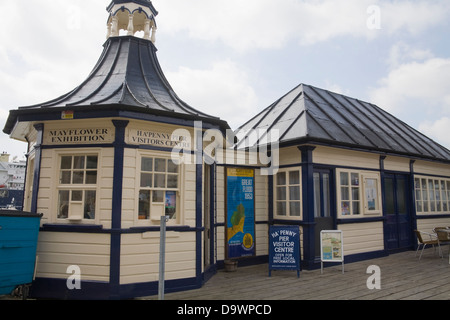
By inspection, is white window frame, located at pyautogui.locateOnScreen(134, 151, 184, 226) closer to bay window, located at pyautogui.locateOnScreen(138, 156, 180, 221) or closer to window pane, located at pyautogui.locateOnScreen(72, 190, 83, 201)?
bay window, located at pyautogui.locateOnScreen(138, 156, 180, 221)

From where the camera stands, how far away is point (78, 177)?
6191mm

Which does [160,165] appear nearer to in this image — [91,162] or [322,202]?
[91,162]

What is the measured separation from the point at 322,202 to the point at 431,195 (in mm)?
6300

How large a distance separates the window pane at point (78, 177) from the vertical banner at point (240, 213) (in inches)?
150

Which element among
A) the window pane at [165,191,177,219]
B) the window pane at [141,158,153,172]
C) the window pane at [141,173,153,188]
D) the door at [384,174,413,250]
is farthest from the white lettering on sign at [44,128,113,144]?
the door at [384,174,413,250]

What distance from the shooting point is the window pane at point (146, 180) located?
6251 mm

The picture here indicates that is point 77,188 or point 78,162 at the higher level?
point 78,162

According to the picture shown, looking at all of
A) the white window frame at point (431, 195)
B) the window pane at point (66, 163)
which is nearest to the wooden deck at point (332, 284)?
the window pane at point (66, 163)

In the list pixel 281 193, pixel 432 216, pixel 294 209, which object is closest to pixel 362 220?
pixel 294 209

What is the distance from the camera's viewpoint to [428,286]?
21.4ft

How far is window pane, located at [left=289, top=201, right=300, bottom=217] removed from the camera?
28.5ft

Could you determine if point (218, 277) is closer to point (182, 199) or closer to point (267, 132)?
point (182, 199)

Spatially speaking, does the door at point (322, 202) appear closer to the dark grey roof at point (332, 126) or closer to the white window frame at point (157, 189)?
the dark grey roof at point (332, 126)
